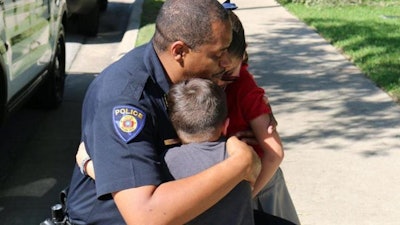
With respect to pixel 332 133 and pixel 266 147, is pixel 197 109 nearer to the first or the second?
pixel 266 147

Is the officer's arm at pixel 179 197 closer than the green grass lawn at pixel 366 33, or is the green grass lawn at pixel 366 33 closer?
the officer's arm at pixel 179 197

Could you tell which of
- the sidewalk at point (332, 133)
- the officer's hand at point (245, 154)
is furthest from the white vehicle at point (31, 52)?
the officer's hand at point (245, 154)

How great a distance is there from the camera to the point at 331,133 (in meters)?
5.77

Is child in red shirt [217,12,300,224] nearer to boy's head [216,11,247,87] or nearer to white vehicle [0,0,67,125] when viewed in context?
boy's head [216,11,247,87]

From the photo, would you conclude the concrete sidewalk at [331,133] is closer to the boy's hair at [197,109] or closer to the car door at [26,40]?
the car door at [26,40]

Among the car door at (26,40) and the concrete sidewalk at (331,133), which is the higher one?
the car door at (26,40)

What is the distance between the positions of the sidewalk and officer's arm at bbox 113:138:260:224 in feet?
7.38

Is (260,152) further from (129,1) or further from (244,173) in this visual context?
(129,1)

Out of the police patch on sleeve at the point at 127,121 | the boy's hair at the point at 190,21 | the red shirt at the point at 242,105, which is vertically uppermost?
the boy's hair at the point at 190,21

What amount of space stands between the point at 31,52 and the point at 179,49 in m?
3.32

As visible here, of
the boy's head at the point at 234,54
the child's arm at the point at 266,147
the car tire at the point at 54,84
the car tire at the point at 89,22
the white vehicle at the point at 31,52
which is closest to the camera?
the boy's head at the point at 234,54

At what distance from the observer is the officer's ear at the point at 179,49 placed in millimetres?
2129

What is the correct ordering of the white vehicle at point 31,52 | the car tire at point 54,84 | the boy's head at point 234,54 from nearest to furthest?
the boy's head at point 234,54, the white vehicle at point 31,52, the car tire at point 54,84

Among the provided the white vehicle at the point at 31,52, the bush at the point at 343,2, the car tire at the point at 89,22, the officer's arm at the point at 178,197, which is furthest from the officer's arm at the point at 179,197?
the bush at the point at 343,2
